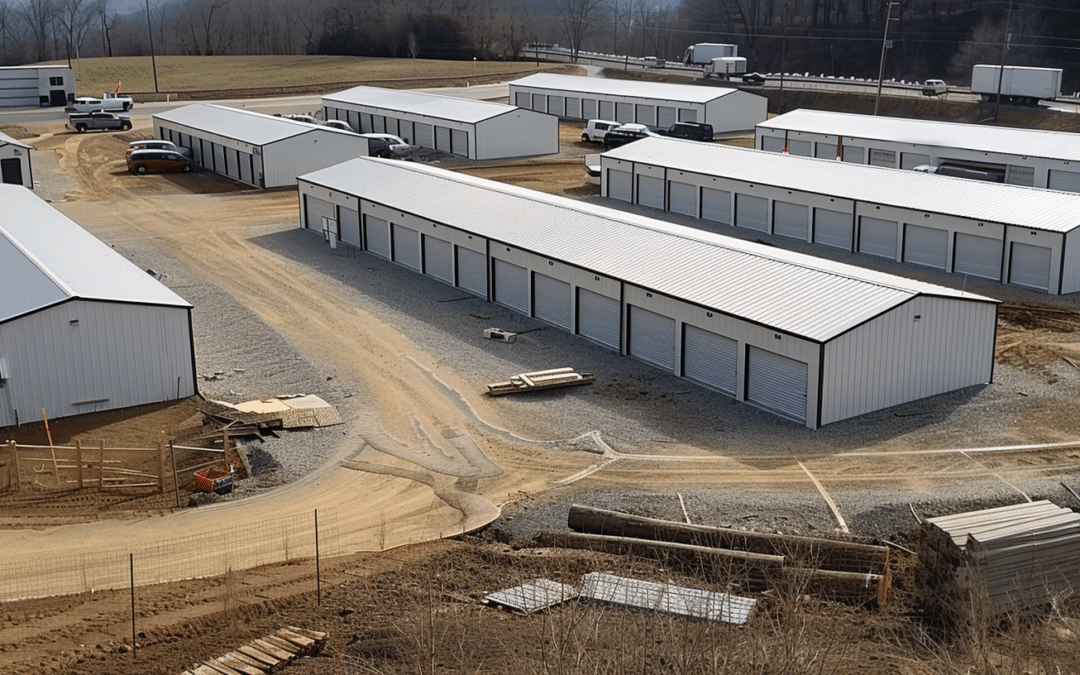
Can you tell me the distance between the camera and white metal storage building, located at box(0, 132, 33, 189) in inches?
2328

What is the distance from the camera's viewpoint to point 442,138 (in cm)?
7231

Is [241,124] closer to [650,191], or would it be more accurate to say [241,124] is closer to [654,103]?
[650,191]

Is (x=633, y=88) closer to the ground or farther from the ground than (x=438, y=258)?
farther from the ground

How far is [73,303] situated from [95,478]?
197 inches

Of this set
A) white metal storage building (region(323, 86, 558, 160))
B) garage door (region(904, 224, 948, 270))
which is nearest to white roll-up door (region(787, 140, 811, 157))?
white metal storage building (region(323, 86, 558, 160))

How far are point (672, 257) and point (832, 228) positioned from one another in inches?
589

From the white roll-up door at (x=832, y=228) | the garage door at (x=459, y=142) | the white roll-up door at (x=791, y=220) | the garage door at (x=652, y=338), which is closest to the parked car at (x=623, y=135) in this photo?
the garage door at (x=459, y=142)

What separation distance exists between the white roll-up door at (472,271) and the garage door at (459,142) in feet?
103

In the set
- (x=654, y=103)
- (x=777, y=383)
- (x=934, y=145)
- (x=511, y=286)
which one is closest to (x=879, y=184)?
(x=934, y=145)

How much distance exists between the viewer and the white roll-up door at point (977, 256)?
4041 centimetres

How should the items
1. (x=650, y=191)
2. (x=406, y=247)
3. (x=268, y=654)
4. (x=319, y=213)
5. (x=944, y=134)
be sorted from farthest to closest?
(x=944, y=134)
(x=650, y=191)
(x=319, y=213)
(x=406, y=247)
(x=268, y=654)

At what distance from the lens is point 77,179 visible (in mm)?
63688

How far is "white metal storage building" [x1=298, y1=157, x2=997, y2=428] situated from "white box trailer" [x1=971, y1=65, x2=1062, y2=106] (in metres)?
53.8

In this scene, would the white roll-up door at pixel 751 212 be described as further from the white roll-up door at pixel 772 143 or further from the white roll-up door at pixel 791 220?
the white roll-up door at pixel 772 143
